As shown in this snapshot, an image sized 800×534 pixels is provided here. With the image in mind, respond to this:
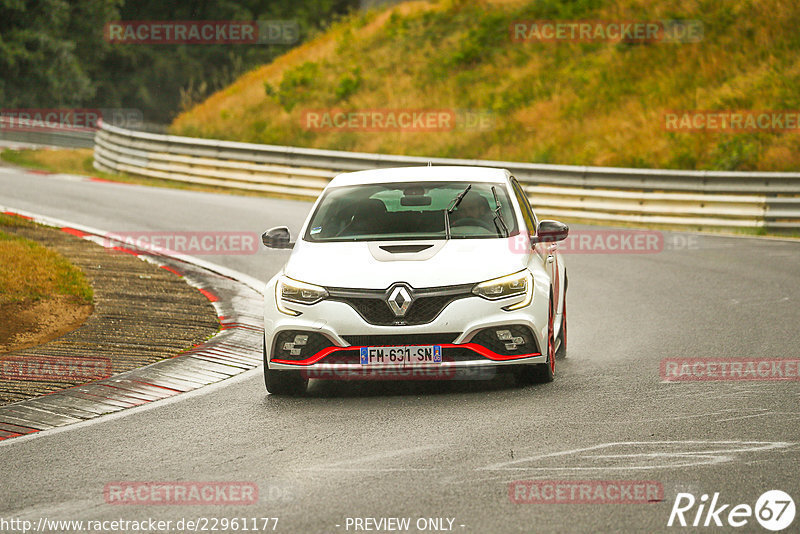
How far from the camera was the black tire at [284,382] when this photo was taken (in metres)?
8.25

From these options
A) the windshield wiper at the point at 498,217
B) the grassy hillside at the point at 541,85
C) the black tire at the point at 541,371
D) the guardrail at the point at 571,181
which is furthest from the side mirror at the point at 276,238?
the grassy hillside at the point at 541,85

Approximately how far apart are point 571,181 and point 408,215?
530 inches

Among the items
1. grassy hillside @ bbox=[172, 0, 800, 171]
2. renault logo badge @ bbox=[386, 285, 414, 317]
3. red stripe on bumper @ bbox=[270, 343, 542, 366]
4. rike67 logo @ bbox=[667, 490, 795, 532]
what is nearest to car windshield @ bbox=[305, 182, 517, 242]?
renault logo badge @ bbox=[386, 285, 414, 317]

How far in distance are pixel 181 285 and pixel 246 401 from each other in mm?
5239

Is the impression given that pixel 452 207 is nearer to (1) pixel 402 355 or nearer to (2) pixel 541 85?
(1) pixel 402 355

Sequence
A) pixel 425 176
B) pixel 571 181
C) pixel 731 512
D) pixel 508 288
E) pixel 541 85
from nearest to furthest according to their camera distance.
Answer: pixel 731 512
pixel 508 288
pixel 425 176
pixel 571 181
pixel 541 85

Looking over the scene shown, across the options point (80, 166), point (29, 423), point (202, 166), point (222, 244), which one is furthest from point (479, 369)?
point (80, 166)

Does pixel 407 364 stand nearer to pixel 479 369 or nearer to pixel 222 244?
pixel 479 369

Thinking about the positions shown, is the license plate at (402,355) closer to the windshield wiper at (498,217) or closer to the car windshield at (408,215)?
the car windshield at (408,215)

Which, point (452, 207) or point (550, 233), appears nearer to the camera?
point (550, 233)

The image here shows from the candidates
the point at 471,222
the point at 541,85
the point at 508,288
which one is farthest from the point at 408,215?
the point at 541,85

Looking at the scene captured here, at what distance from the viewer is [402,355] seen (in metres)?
7.84

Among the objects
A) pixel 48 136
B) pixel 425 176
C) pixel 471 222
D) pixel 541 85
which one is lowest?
pixel 471 222

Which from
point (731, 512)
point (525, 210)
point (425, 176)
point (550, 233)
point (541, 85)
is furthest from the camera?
point (541, 85)
